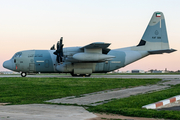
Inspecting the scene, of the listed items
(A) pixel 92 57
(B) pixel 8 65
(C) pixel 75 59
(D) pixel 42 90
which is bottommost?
(D) pixel 42 90

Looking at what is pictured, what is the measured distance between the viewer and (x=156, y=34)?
41.4 metres

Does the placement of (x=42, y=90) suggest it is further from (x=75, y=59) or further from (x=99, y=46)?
(x=99, y=46)

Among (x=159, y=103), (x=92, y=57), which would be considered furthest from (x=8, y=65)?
(x=159, y=103)

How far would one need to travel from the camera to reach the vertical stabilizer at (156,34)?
4109 centimetres

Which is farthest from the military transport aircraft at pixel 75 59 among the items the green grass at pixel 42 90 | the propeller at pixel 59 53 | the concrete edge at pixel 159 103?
the concrete edge at pixel 159 103

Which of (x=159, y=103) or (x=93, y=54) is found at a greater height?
(x=93, y=54)

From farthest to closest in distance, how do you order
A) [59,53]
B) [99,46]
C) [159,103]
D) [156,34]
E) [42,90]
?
1. [156,34]
2. [59,53]
3. [99,46]
4. [42,90]
5. [159,103]

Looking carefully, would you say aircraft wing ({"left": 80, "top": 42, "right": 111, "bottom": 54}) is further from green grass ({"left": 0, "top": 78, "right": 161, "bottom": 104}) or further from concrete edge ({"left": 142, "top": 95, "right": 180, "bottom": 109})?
concrete edge ({"left": 142, "top": 95, "right": 180, "bottom": 109})

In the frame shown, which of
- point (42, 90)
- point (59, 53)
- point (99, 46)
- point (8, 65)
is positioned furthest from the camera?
point (8, 65)

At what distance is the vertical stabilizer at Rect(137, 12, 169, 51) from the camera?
41094 millimetres

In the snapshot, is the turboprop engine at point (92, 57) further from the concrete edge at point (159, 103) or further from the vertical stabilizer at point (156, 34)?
the concrete edge at point (159, 103)

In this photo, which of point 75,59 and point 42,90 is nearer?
point 42,90

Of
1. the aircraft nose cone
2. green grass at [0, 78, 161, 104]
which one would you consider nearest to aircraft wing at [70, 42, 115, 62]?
the aircraft nose cone

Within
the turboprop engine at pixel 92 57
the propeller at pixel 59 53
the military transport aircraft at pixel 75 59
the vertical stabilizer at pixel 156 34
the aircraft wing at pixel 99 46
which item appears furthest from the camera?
the vertical stabilizer at pixel 156 34
